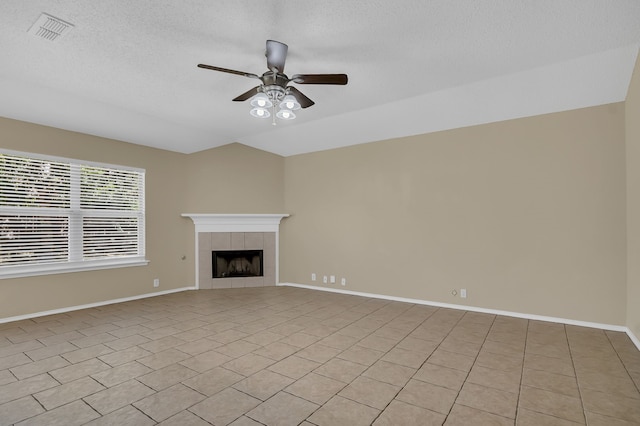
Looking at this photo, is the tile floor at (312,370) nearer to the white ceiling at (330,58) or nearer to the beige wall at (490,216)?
the beige wall at (490,216)

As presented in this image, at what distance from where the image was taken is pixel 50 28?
2.50 meters

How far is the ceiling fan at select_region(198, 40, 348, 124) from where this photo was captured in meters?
2.70

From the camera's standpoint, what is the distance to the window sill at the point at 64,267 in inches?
162

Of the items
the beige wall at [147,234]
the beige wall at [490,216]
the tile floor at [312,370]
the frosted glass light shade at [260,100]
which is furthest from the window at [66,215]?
the frosted glass light shade at [260,100]

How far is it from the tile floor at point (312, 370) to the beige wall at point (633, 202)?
0.36m

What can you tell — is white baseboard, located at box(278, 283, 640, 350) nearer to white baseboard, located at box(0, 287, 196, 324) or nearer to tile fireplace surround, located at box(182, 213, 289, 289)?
tile fireplace surround, located at box(182, 213, 289, 289)

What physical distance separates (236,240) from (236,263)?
0.47 meters

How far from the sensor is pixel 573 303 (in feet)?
13.0

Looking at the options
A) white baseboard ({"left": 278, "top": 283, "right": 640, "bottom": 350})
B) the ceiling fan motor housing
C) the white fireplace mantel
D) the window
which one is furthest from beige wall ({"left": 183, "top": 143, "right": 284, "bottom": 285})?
the ceiling fan motor housing

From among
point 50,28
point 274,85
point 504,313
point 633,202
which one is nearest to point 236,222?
point 274,85

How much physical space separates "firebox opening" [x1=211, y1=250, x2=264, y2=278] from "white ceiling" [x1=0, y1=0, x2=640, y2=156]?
8.49ft

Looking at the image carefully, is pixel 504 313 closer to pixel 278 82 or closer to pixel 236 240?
pixel 278 82

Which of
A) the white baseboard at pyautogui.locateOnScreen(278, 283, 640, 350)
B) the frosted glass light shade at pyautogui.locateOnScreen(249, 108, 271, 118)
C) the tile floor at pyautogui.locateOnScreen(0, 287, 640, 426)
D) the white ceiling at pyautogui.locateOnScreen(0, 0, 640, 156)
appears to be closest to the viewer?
the tile floor at pyautogui.locateOnScreen(0, 287, 640, 426)

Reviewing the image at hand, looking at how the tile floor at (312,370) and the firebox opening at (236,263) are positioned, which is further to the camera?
the firebox opening at (236,263)
